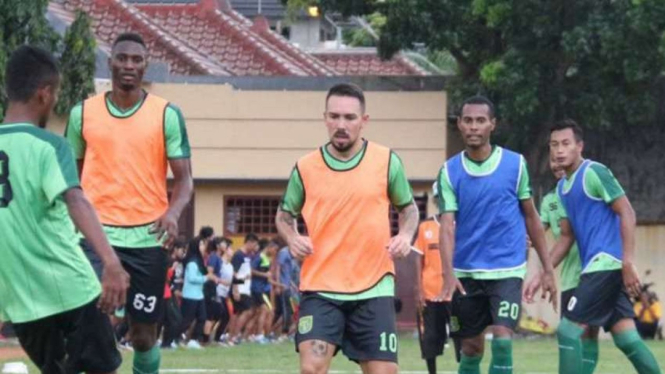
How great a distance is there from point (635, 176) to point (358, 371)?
1747 centimetres

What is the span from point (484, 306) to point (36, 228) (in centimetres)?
576

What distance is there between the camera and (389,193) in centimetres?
1165

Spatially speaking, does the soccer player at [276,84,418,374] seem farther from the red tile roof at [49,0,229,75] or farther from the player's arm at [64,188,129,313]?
the red tile roof at [49,0,229,75]

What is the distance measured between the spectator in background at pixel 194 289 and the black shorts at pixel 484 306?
1360cm

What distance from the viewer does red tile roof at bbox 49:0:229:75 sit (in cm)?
4166

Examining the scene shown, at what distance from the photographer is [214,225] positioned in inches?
1458

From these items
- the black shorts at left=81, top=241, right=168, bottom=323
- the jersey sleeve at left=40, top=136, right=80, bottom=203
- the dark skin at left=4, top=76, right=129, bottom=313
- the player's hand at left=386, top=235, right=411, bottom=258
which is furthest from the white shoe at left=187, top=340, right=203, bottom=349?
the jersey sleeve at left=40, top=136, right=80, bottom=203

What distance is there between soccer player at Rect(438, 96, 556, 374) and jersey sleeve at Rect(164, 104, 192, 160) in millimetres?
2662

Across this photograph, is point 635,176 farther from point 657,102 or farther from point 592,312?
point 592,312

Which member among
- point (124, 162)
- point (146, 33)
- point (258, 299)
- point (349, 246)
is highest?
point (146, 33)

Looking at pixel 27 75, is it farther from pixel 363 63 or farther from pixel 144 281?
pixel 363 63

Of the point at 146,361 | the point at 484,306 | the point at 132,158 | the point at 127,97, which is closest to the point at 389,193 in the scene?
the point at 132,158

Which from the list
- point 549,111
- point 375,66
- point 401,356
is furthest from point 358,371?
point 375,66

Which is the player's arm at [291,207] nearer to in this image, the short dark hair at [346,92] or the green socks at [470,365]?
the short dark hair at [346,92]
